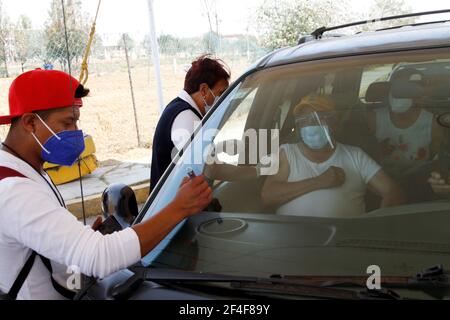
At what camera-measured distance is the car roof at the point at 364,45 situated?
190cm

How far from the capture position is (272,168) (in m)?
2.21

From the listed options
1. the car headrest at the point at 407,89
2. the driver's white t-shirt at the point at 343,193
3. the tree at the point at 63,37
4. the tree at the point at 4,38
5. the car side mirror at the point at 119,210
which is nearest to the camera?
the driver's white t-shirt at the point at 343,193

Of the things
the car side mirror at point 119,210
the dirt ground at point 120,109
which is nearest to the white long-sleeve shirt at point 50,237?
the car side mirror at point 119,210

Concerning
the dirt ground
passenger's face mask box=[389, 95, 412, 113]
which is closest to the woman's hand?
passenger's face mask box=[389, 95, 412, 113]

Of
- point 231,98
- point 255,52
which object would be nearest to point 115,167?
point 231,98

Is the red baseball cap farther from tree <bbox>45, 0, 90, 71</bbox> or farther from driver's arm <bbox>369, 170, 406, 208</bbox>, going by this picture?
tree <bbox>45, 0, 90, 71</bbox>

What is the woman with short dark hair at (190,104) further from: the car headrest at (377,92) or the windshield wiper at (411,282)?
the windshield wiper at (411,282)

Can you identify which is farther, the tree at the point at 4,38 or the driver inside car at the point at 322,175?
the tree at the point at 4,38

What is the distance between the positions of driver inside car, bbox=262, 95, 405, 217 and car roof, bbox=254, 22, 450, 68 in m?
0.20

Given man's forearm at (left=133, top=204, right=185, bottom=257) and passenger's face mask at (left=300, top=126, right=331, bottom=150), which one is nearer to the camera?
man's forearm at (left=133, top=204, right=185, bottom=257)

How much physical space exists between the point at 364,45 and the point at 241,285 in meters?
1.15

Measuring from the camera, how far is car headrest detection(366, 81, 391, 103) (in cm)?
229

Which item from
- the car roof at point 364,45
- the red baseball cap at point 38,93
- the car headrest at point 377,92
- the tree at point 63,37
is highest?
the tree at point 63,37
